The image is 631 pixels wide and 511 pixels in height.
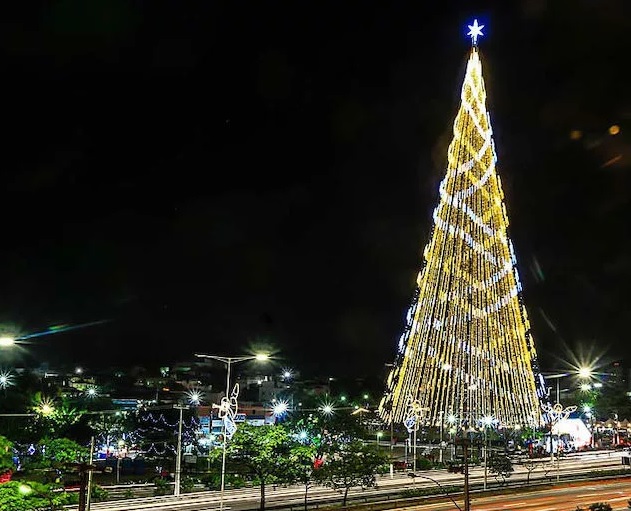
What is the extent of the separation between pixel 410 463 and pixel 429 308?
39.8 ft

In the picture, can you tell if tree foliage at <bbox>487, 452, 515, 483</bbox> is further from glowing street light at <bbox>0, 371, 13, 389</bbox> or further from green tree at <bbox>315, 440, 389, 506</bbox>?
glowing street light at <bbox>0, 371, 13, 389</bbox>

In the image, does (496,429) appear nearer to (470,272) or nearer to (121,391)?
(470,272)

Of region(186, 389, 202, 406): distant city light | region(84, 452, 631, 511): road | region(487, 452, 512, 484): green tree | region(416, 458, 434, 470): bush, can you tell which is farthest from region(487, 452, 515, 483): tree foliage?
region(186, 389, 202, 406): distant city light

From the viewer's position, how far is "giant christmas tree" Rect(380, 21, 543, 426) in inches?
1874

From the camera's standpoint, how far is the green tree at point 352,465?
32.4 m

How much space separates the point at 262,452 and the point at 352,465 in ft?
16.3

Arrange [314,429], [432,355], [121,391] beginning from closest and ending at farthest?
1. [314,429]
2. [432,355]
3. [121,391]

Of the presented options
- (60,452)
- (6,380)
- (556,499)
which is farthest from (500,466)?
(6,380)

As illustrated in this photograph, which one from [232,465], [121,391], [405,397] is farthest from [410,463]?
[121,391]

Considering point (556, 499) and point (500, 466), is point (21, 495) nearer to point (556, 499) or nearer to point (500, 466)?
point (556, 499)

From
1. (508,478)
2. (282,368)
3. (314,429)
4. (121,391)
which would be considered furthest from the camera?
(282,368)

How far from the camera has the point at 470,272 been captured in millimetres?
48125

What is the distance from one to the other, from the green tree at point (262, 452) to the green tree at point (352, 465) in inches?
95.6

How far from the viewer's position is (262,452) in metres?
29.8
